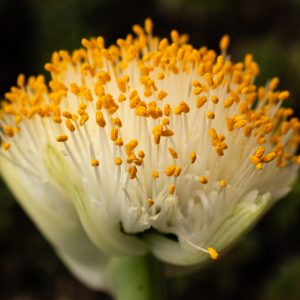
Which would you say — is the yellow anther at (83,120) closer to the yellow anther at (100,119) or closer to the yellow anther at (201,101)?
the yellow anther at (100,119)

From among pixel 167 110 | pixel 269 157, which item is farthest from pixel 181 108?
pixel 269 157

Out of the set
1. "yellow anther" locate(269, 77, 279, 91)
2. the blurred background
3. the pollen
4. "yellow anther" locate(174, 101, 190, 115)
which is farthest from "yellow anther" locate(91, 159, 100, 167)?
the blurred background

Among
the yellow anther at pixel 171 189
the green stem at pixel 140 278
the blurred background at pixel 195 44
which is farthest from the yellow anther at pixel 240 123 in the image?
the blurred background at pixel 195 44

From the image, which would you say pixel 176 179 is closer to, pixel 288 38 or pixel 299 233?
pixel 299 233

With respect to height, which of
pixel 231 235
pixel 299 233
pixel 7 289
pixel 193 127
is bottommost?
pixel 7 289

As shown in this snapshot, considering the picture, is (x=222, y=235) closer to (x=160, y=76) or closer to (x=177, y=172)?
(x=177, y=172)

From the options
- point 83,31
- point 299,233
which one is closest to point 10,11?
point 83,31

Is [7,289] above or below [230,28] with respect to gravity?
below
